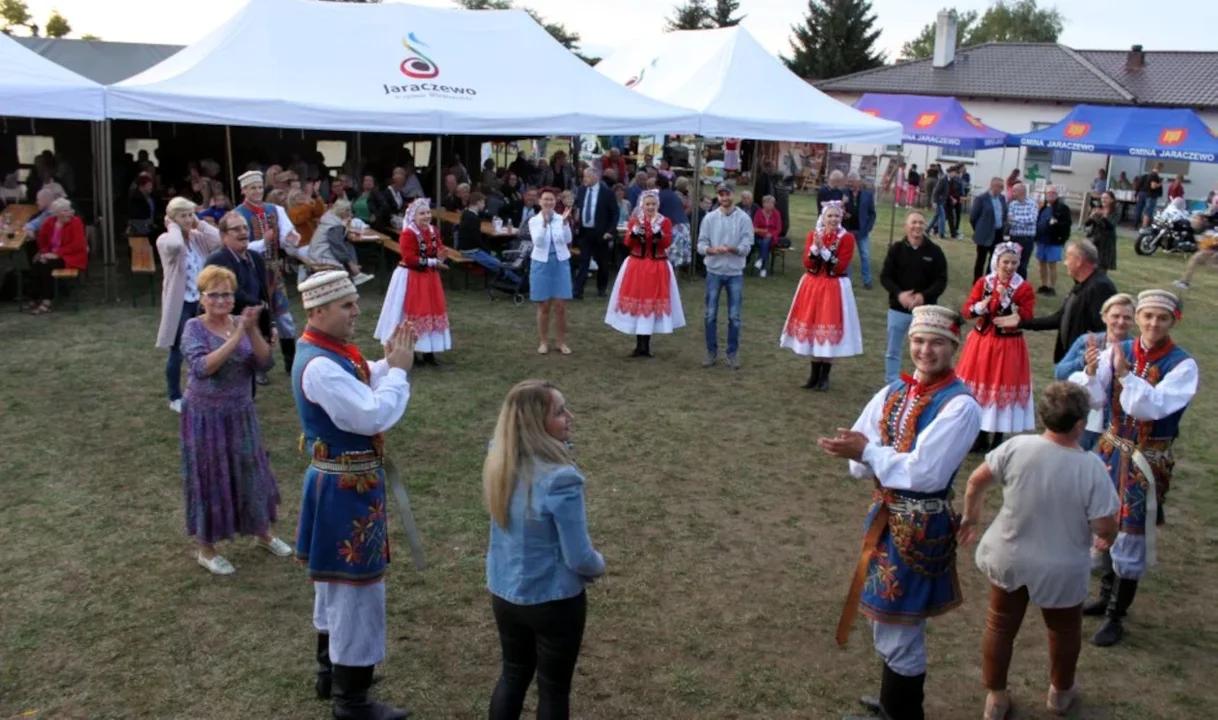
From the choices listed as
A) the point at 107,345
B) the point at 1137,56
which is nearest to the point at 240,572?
the point at 107,345

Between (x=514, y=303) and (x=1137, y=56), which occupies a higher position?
(x=1137, y=56)

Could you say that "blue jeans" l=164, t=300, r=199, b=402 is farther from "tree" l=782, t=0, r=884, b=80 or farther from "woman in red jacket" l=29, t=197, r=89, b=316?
"tree" l=782, t=0, r=884, b=80

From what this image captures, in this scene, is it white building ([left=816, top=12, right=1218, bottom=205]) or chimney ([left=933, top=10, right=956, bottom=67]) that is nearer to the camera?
white building ([left=816, top=12, right=1218, bottom=205])

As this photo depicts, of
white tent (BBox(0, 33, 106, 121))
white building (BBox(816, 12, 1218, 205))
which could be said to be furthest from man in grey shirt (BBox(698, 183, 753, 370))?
white building (BBox(816, 12, 1218, 205))

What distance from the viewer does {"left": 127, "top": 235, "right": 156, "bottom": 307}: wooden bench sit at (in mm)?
11801

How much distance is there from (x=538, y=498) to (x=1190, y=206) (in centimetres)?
2788

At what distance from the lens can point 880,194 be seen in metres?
31.8

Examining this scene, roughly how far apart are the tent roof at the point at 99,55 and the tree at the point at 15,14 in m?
15.8

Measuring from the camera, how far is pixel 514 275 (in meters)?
12.9

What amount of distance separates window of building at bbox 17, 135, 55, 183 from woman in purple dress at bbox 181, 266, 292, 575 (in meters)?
15.1

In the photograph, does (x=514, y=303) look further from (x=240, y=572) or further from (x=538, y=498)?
(x=538, y=498)

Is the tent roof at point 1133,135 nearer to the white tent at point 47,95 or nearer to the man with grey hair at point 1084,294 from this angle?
the man with grey hair at point 1084,294

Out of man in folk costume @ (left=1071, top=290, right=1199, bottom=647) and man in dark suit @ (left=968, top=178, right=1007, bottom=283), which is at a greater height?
man in dark suit @ (left=968, top=178, right=1007, bottom=283)

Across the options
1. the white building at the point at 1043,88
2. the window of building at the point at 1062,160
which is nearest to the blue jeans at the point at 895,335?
the white building at the point at 1043,88
